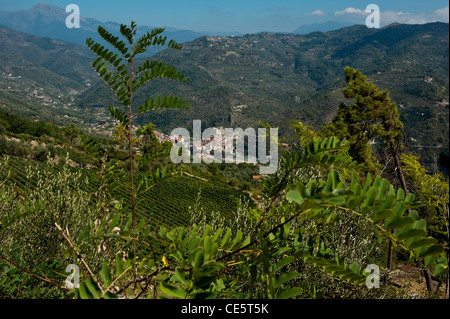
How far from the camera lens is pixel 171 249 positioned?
1.30 metres

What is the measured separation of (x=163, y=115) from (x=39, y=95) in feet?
308

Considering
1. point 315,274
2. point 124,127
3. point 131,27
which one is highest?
point 131,27

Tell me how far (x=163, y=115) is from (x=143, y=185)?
6187 inches

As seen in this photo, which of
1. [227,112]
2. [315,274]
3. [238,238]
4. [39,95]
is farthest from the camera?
[39,95]

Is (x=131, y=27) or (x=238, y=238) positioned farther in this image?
(x=131, y=27)

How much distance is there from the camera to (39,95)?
17725 cm

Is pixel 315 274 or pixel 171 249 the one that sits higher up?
pixel 171 249
